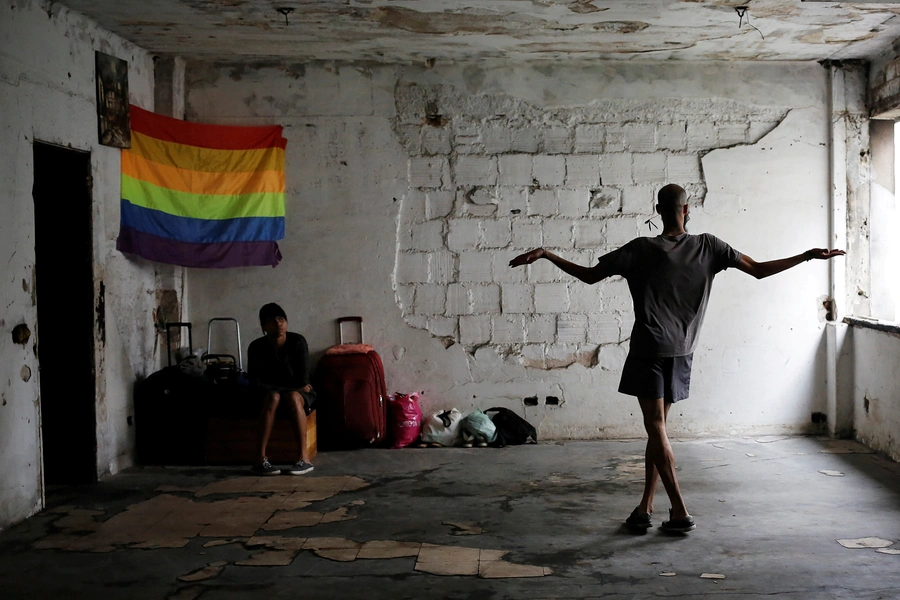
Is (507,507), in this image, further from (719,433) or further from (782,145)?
(782,145)

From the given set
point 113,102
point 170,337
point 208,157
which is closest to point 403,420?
point 170,337

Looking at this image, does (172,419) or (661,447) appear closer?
(661,447)

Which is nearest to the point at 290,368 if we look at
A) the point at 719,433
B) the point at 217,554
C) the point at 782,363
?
the point at 217,554

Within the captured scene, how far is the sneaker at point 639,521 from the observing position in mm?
4113

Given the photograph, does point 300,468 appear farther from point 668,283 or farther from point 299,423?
point 668,283

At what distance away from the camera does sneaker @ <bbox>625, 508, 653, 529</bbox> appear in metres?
4.11

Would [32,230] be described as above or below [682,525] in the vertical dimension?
above

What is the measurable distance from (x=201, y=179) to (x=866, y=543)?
16.7 feet

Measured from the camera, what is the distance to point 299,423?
5.55 m

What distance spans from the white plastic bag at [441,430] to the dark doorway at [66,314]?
242 centimetres

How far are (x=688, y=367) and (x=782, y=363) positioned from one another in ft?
9.50

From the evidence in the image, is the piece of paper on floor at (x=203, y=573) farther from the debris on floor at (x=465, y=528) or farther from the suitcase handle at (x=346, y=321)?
the suitcase handle at (x=346, y=321)

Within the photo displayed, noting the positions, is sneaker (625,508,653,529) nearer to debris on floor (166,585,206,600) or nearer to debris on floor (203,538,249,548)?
debris on floor (203,538,249,548)

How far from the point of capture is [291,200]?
6492 millimetres
